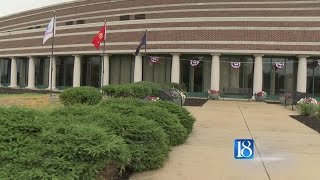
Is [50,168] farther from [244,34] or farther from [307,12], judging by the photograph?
[307,12]

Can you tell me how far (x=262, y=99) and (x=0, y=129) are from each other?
1263 inches

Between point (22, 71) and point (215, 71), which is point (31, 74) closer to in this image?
point (22, 71)

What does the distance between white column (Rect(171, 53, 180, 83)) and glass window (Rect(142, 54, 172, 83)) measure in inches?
75.9

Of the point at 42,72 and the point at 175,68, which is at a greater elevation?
the point at 175,68

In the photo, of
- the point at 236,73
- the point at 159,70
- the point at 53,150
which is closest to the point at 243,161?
the point at 53,150

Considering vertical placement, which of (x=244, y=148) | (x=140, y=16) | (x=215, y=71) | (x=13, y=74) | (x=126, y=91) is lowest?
(x=244, y=148)

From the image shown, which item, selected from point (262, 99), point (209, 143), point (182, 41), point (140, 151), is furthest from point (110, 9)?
point (140, 151)

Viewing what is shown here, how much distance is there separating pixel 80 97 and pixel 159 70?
87.6ft

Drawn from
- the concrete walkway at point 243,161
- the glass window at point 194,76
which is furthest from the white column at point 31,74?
the concrete walkway at point 243,161

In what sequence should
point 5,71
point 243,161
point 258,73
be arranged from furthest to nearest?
point 5,71, point 258,73, point 243,161

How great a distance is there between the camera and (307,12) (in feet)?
146

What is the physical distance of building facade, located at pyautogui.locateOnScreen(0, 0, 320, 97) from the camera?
124 feet

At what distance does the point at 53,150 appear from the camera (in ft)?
18.7

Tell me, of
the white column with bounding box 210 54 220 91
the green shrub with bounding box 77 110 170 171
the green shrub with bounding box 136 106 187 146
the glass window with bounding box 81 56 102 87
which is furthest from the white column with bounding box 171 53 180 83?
the green shrub with bounding box 77 110 170 171
